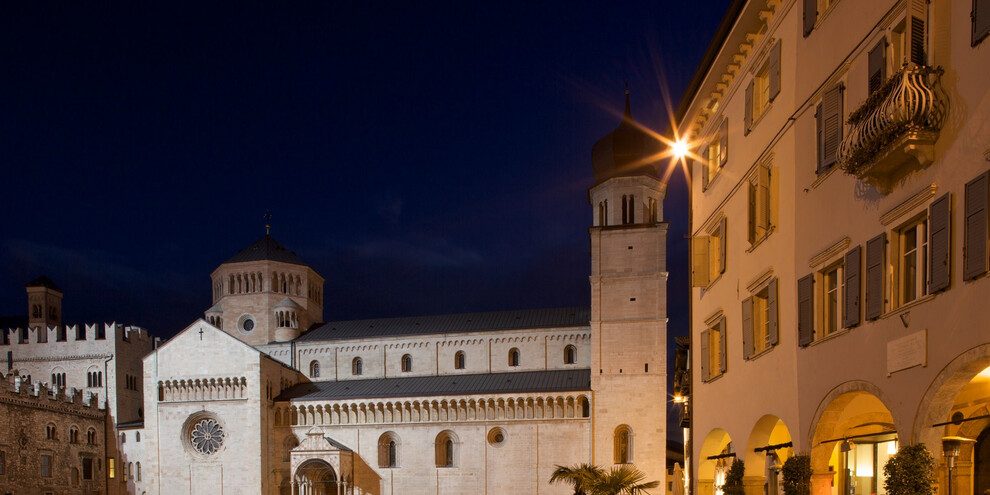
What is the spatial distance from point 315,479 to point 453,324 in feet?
47.4

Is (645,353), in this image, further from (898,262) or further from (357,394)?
(898,262)

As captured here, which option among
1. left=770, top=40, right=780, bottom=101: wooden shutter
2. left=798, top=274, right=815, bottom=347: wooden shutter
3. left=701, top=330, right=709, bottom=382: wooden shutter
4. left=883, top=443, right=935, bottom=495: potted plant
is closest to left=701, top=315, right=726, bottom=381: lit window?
left=701, top=330, right=709, bottom=382: wooden shutter

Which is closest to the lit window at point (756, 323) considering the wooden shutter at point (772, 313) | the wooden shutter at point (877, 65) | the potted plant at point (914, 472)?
the wooden shutter at point (772, 313)

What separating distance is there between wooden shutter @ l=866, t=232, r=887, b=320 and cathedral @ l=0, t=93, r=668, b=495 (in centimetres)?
4063

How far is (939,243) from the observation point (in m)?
9.80

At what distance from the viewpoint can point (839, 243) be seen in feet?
41.7

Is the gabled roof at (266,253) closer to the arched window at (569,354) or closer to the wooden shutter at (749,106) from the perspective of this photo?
the arched window at (569,354)

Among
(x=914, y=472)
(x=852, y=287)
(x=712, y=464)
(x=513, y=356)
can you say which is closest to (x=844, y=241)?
(x=852, y=287)

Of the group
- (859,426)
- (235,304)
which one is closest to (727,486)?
(859,426)

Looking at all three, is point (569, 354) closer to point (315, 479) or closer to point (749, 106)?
point (315, 479)

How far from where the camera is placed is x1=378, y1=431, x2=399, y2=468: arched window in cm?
5653

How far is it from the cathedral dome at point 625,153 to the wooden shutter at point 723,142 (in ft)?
109

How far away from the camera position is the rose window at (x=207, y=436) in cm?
5781

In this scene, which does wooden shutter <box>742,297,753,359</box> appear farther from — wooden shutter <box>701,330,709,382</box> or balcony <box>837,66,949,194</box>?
balcony <box>837,66,949,194</box>
